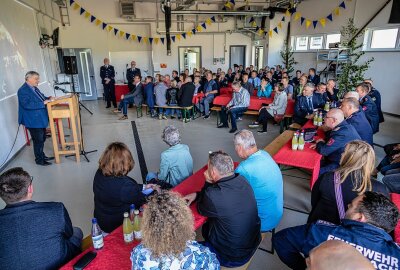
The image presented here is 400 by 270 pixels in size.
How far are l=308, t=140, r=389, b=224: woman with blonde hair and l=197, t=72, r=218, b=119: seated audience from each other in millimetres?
6210

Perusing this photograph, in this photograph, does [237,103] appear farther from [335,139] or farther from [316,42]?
[316,42]

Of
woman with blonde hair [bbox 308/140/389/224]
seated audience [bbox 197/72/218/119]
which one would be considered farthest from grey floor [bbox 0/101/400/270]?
woman with blonde hair [bbox 308/140/389/224]

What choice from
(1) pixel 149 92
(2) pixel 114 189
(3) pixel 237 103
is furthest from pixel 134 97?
(2) pixel 114 189

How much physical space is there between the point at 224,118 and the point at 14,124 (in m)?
4.68

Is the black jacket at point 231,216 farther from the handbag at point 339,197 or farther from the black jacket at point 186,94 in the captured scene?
the black jacket at point 186,94

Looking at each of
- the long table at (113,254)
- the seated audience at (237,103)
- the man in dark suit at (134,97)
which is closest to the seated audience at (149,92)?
the man in dark suit at (134,97)

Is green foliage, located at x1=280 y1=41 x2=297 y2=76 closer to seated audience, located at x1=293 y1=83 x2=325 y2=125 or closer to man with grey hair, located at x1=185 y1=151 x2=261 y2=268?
seated audience, located at x1=293 y1=83 x2=325 y2=125

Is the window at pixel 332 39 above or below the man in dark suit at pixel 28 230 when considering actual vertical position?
above

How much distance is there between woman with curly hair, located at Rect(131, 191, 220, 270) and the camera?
3.99 feet

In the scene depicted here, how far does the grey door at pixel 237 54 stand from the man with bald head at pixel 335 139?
11.0 metres

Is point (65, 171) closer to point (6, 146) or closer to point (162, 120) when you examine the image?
point (6, 146)

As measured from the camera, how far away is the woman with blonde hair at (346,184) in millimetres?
1992

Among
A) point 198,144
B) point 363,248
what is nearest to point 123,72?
point 198,144

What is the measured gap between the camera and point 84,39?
444 inches
